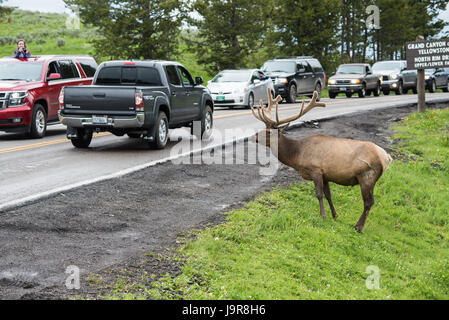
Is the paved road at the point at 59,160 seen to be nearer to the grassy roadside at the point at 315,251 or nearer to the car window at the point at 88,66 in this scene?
the car window at the point at 88,66

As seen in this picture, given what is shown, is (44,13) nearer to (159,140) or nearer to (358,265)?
(159,140)

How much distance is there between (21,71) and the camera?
55.5ft

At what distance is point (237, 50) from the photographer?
141 ft

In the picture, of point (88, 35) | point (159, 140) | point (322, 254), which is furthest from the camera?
point (88, 35)

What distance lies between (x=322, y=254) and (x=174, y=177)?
157 inches

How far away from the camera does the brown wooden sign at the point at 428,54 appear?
22828 mm

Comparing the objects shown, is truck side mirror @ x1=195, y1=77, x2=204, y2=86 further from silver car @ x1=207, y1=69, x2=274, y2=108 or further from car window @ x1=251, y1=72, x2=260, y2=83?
car window @ x1=251, y1=72, x2=260, y2=83

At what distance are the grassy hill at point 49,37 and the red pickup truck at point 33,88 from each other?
82.5ft

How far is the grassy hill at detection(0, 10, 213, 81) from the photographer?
54.9 meters

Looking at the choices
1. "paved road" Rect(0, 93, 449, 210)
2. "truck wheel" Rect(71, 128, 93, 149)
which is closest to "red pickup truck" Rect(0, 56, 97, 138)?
"paved road" Rect(0, 93, 449, 210)

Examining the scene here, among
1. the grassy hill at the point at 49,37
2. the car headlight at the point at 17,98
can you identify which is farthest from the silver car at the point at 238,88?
the grassy hill at the point at 49,37

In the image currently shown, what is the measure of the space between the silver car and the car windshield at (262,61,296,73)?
4029mm
